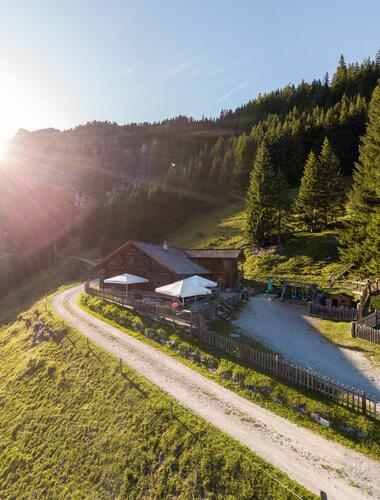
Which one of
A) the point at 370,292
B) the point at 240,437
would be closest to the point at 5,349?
the point at 240,437

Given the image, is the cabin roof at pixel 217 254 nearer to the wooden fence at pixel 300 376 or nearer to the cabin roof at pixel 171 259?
the cabin roof at pixel 171 259

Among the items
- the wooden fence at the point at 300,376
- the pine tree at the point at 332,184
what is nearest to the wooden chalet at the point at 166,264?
the wooden fence at the point at 300,376

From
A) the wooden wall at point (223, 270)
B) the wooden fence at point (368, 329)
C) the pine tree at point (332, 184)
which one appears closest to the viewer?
the wooden fence at point (368, 329)

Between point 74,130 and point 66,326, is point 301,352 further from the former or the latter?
point 74,130

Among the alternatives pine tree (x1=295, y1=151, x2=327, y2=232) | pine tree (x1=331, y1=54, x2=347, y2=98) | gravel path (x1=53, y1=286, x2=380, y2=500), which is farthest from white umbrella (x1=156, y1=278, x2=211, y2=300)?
pine tree (x1=331, y1=54, x2=347, y2=98)

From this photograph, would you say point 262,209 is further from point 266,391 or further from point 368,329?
point 266,391

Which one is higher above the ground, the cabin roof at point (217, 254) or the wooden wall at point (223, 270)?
the cabin roof at point (217, 254)

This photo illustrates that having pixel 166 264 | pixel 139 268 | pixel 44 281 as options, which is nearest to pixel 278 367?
pixel 166 264
